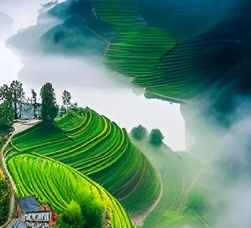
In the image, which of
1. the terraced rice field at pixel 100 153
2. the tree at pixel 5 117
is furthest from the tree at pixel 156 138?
the tree at pixel 5 117

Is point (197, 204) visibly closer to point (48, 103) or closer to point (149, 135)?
point (149, 135)

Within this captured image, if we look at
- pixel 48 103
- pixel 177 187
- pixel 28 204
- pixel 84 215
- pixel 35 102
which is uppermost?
pixel 35 102

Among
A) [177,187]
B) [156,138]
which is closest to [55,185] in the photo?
[177,187]

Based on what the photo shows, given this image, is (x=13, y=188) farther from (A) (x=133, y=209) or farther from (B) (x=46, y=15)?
(B) (x=46, y=15)

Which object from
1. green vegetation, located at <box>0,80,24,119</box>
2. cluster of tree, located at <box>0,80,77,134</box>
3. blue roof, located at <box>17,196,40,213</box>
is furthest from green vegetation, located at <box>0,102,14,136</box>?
blue roof, located at <box>17,196,40,213</box>

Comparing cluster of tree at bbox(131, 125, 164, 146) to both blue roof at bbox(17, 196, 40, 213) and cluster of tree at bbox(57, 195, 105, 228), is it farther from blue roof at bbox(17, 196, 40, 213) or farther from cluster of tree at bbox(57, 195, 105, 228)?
blue roof at bbox(17, 196, 40, 213)

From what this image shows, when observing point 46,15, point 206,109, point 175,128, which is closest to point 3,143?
point 175,128
